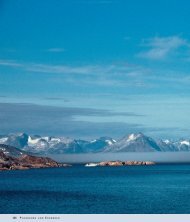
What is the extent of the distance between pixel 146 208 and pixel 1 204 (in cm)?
2522

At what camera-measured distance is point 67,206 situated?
256 ft

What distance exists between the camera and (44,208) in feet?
251
